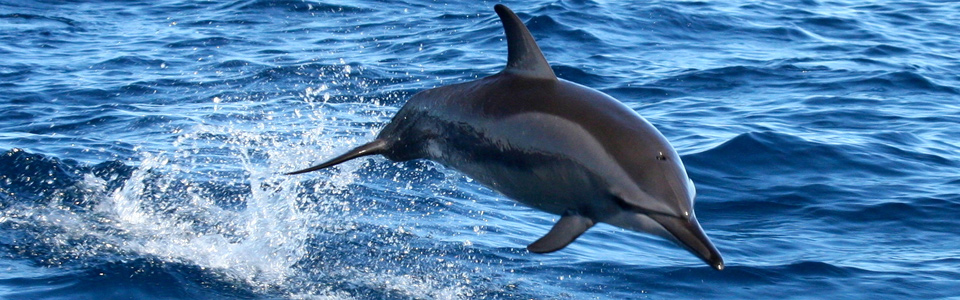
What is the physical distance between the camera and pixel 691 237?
12.7ft

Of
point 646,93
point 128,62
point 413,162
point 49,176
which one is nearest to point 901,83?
point 646,93

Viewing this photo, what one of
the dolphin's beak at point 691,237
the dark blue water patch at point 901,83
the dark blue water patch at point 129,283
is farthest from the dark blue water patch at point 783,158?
the dolphin's beak at point 691,237

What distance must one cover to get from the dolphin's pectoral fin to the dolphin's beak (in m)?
0.31

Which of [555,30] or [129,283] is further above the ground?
[555,30]

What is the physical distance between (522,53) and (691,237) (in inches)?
51.4

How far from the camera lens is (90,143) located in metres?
9.91

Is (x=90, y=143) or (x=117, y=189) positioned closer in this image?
(x=117, y=189)

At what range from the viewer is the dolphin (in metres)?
4.02

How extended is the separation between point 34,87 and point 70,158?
383 centimetres

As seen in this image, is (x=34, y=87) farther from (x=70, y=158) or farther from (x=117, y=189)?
(x=117, y=189)

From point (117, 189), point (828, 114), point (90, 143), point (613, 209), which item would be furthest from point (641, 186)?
point (828, 114)

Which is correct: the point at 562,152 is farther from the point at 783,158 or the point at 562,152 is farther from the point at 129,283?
the point at 783,158

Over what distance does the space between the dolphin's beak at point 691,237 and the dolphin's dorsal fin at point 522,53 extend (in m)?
1.02

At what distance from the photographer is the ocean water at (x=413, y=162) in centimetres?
701
